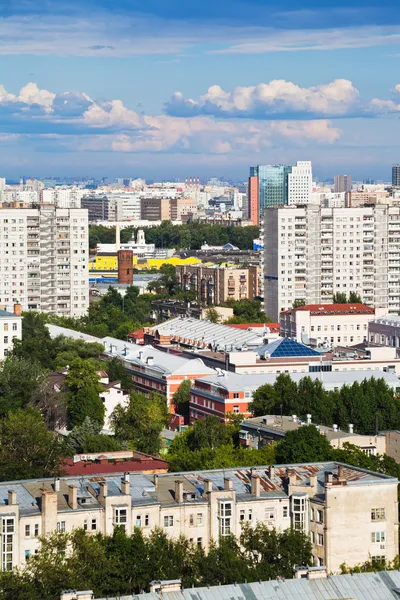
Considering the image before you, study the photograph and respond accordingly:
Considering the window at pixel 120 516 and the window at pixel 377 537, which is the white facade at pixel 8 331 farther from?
the window at pixel 377 537

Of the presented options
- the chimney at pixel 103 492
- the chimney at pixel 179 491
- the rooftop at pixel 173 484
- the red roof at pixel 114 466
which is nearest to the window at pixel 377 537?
the rooftop at pixel 173 484

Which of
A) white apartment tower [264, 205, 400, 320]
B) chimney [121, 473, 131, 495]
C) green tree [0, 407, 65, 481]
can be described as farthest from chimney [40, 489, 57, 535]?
white apartment tower [264, 205, 400, 320]

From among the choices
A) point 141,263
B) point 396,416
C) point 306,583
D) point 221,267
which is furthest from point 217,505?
point 141,263

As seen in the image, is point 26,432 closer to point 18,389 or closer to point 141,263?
point 18,389

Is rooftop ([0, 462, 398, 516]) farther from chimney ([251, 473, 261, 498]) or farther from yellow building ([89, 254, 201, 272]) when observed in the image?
yellow building ([89, 254, 201, 272])

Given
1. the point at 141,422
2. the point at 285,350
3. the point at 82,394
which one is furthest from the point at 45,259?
the point at 141,422

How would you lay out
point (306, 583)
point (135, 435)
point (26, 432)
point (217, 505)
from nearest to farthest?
point (306, 583)
point (217, 505)
point (26, 432)
point (135, 435)
